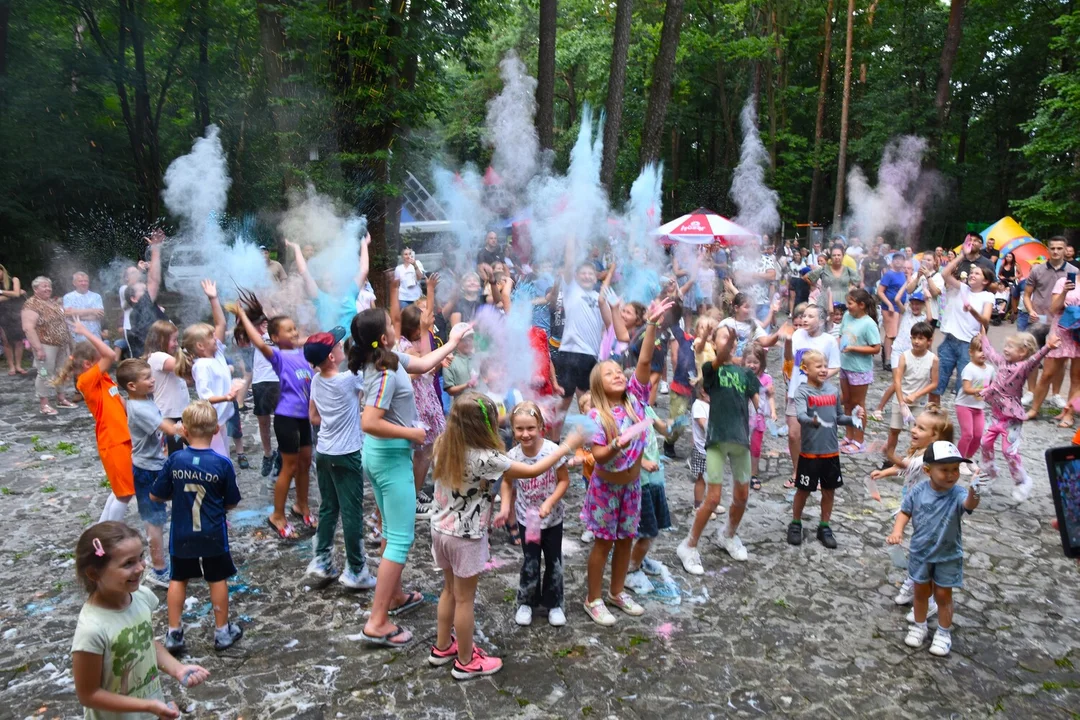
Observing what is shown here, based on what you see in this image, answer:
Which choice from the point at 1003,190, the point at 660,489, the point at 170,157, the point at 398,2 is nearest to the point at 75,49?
the point at 170,157

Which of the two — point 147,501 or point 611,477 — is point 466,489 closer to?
point 611,477

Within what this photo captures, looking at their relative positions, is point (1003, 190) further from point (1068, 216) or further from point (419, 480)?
point (419, 480)

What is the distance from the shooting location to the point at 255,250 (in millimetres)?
10008

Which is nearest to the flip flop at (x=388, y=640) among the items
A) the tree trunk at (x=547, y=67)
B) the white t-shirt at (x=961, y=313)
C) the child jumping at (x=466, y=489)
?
the child jumping at (x=466, y=489)

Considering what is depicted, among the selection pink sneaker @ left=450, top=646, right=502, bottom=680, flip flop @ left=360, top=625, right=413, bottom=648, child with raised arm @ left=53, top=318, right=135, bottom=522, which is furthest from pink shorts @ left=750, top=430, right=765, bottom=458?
child with raised arm @ left=53, top=318, right=135, bottom=522

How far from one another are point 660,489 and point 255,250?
23.3 ft

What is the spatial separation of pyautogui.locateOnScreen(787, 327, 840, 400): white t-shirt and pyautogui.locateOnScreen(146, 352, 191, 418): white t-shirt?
186 inches

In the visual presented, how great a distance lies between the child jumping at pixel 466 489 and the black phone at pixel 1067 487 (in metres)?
2.23

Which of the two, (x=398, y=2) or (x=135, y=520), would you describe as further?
(x=398, y=2)

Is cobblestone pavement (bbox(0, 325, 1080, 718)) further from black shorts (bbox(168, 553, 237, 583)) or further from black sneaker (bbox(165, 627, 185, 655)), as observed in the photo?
black shorts (bbox(168, 553, 237, 583))

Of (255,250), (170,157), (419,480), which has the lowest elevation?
(419,480)

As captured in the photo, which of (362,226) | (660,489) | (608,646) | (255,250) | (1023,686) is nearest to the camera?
(1023,686)

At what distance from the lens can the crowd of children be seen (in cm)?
385

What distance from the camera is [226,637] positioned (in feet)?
13.8
